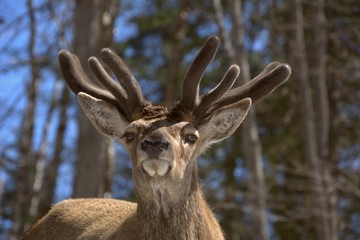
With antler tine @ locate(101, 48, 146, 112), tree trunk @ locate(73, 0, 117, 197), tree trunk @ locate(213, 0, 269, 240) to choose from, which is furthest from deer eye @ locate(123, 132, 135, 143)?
tree trunk @ locate(213, 0, 269, 240)

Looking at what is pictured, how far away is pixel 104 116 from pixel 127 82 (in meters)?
0.48

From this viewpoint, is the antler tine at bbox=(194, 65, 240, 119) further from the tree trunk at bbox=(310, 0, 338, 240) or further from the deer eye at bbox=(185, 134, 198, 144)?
the tree trunk at bbox=(310, 0, 338, 240)

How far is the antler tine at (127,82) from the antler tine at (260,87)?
0.74m

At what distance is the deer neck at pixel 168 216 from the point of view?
680 centimetres

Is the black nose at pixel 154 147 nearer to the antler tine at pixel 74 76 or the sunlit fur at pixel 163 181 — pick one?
the sunlit fur at pixel 163 181

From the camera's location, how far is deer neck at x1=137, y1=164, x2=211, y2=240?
6797mm

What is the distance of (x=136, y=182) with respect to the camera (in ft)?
22.2

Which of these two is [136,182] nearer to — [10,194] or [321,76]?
[321,76]

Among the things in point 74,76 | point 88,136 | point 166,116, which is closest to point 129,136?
point 166,116

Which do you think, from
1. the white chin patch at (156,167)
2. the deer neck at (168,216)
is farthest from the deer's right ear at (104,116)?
the white chin patch at (156,167)

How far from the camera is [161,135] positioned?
639 centimetres

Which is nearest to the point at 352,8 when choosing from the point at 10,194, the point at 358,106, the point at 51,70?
the point at 358,106

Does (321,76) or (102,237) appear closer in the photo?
(102,237)

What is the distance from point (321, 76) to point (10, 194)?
13018 millimetres
